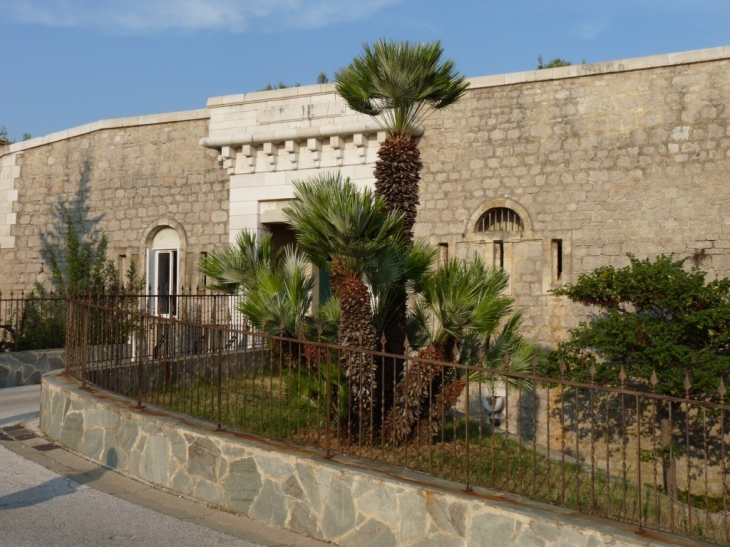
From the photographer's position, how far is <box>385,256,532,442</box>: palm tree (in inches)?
290

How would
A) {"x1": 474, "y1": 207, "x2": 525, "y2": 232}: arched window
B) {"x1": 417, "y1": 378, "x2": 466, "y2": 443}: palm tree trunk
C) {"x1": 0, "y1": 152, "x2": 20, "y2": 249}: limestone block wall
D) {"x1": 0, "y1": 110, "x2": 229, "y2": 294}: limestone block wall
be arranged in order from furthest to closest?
{"x1": 0, "y1": 152, "x2": 20, "y2": 249}: limestone block wall
{"x1": 0, "y1": 110, "x2": 229, "y2": 294}: limestone block wall
{"x1": 474, "y1": 207, "x2": 525, "y2": 232}: arched window
{"x1": 417, "y1": 378, "x2": 466, "y2": 443}: palm tree trunk

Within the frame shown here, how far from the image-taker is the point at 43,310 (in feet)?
49.6

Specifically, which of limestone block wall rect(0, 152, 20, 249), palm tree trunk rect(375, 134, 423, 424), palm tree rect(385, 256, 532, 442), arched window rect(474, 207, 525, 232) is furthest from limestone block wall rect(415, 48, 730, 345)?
limestone block wall rect(0, 152, 20, 249)

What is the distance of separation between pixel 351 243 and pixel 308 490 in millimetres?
2265

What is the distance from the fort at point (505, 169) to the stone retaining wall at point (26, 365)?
3427mm

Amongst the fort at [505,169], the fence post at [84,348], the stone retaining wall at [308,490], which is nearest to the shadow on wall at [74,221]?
the fort at [505,169]

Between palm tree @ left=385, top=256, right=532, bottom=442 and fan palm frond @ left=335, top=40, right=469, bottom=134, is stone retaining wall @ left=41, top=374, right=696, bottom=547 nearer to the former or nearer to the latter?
palm tree @ left=385, top=256, right=532, bottom=442

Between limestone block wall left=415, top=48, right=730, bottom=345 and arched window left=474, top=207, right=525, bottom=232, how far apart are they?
133 mm

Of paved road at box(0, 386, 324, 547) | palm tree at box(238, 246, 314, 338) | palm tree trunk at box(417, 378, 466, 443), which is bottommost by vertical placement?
paved road at box(0, 386, 324, 547)

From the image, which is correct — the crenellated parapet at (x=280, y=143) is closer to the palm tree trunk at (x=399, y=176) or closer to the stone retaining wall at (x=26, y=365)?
the stone retaining wall at (x=26, y=365)

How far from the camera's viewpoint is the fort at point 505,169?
478 inches

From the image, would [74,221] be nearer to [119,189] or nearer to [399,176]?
[119,189]

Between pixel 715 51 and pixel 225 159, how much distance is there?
28.8ft

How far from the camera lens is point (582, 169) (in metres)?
12.9
